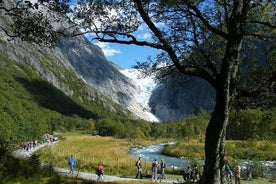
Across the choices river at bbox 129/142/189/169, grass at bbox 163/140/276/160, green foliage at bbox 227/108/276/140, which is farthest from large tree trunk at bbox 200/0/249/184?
green foliage at bbox 227/108/276/140

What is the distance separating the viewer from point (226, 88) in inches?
617

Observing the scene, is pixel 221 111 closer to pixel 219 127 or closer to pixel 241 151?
pixel 219 127

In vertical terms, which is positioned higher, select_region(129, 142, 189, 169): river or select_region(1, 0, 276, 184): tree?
select_region(1, 0, 276, 184): tree

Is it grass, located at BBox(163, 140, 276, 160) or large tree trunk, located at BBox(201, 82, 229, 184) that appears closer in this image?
large tree trunk, located at BBox(201, 82, 229, 184)

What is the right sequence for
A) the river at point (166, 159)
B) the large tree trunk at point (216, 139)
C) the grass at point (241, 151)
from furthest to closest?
the grass at point (241, 151) < the river at point (166, 159) < the large tree trunk at point (216, 139)

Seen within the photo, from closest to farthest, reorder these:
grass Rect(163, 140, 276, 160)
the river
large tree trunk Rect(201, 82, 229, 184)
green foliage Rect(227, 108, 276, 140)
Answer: large tree trunk Rect(201, 82, 229, 184) → the river → grass Rect(163, 140, 276, 160) → green foliage Rect(227, 108, 276, 140)

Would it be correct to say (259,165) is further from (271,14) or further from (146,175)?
(271,14)

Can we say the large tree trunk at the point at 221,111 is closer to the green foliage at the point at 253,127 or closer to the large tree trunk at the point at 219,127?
the large tree trunk at the point at 219,127

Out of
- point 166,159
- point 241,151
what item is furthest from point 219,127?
point 166,159

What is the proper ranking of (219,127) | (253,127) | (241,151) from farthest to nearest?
(253,127) < (241,151) < (219,127)

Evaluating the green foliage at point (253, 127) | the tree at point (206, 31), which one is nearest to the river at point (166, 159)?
the green foliage at point (253, 127)

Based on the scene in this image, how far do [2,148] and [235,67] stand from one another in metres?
12.4

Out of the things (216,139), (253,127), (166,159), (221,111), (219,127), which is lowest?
(166,159)

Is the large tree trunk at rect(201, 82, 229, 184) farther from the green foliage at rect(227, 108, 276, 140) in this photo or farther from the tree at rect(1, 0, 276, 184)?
the green foliage at rect(227, 108, 276, 140)
